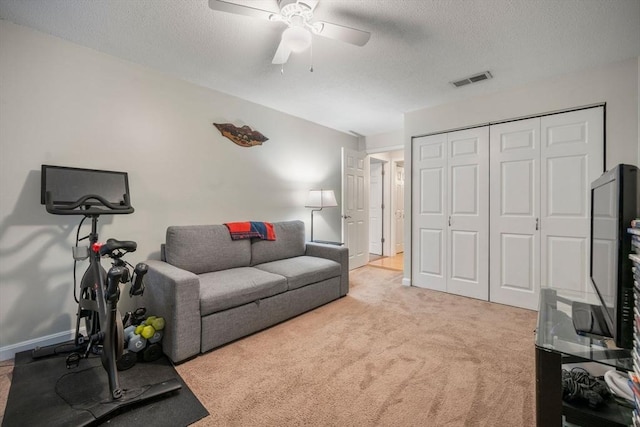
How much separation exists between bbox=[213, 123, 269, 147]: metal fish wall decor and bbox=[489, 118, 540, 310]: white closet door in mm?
2807

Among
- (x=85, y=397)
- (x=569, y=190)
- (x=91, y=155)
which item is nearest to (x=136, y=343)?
(x=85, y=397)

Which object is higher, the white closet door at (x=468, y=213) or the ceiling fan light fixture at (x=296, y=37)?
the ceiling fan light fixture at (x=296, y=37)

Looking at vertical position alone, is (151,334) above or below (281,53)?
below

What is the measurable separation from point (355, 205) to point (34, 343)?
13.2 ft

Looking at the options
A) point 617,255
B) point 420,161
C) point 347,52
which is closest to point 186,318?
point 617,255

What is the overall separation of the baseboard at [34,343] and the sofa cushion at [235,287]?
108cm

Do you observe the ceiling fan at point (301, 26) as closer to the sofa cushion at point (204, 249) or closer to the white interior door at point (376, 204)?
the sofa cushion at point (204, 249)

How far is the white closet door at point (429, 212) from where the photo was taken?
3482 mm

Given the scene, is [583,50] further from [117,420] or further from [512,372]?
[117,420]

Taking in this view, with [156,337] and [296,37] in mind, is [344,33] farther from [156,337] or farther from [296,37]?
[156,337]

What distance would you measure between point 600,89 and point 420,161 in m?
1.75

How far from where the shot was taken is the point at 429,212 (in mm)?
3592

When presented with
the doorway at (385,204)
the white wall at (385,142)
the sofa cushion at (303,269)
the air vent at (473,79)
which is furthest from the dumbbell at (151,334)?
the doorway at (385,204)

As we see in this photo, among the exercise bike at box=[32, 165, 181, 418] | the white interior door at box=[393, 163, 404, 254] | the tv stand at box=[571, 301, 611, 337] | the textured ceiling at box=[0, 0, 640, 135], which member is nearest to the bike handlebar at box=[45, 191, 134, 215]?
the exercise bike at box=[32, 165, 181, 418]
